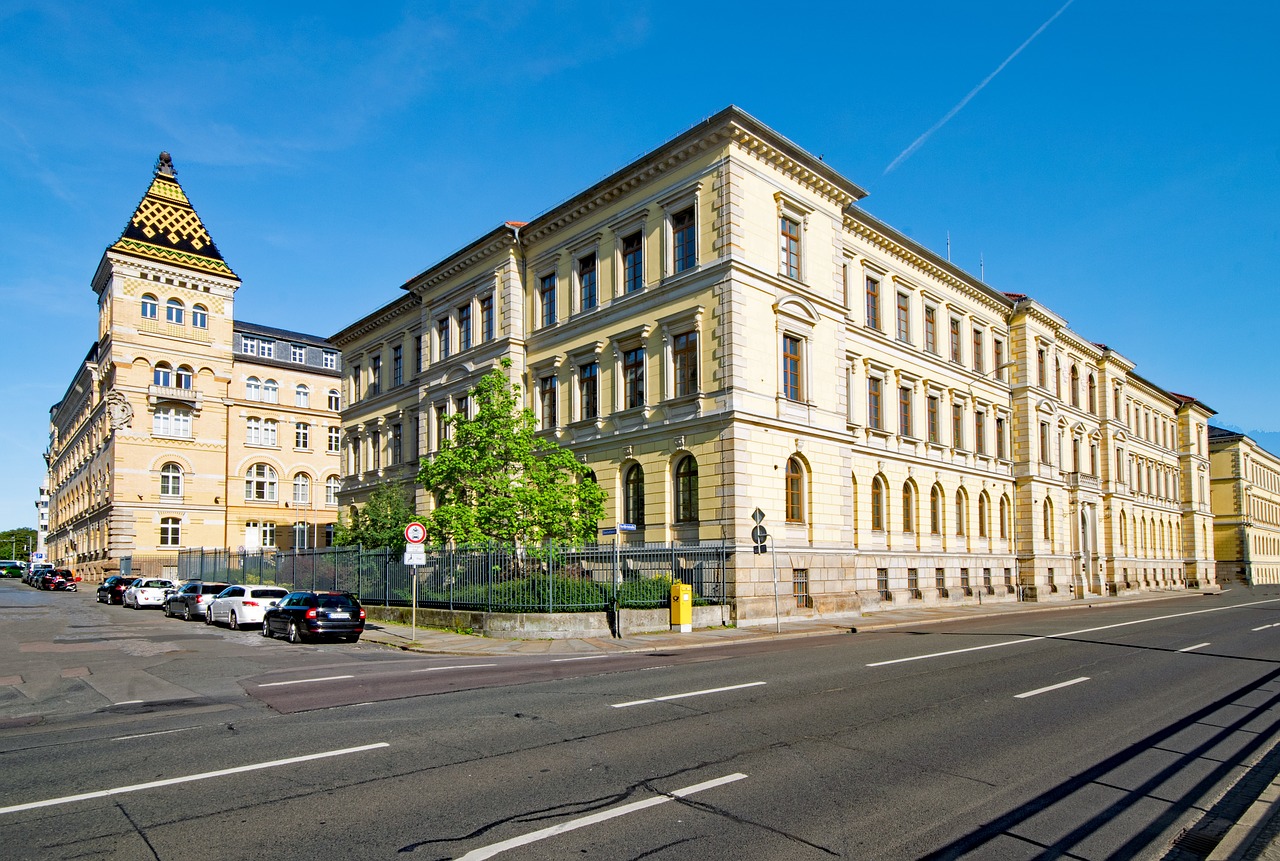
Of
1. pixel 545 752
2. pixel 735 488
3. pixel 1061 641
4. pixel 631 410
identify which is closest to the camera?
pixel 545 752

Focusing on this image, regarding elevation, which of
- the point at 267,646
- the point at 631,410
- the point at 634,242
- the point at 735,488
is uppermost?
the point at 634,242

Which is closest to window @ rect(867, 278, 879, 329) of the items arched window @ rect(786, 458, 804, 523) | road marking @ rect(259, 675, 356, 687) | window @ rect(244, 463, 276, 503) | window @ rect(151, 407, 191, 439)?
arched window @ rect(786, 458, 804, 523)

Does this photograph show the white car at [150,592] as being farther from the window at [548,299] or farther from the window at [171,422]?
the window at [171,422]

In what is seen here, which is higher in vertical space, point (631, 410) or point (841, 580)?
point (631, 410)

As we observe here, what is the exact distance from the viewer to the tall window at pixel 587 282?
35156 millimetres

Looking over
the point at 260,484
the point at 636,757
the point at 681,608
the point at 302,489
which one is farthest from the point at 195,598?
the point at 302,489

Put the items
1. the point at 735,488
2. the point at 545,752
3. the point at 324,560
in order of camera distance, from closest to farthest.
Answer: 1. the point at 545,752
2. the point at 735,488
3. the point at 324,560

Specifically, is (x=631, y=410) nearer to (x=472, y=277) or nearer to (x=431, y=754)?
(x=472, y=277)

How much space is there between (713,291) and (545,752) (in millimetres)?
22052

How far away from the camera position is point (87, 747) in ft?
32.6

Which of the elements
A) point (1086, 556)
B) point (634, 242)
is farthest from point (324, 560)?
point (1086, 556)

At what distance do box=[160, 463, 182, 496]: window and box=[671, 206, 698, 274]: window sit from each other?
53.5 metres

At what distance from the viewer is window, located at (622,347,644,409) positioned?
32531 millimetres

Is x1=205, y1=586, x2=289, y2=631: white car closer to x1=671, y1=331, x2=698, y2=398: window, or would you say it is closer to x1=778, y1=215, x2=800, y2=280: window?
x1=671, y1=331, x2=698, y2=398: window
